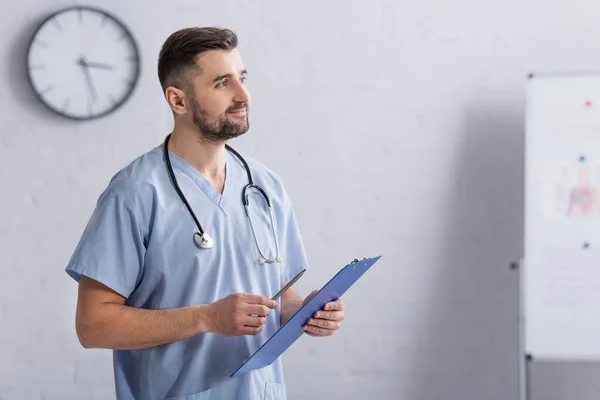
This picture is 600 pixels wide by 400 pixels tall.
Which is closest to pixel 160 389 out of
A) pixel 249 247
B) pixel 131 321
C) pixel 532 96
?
pixel 131 321

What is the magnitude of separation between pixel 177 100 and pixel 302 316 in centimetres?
49

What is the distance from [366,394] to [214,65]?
1729 millimetres

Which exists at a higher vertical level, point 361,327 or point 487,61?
point 487,61

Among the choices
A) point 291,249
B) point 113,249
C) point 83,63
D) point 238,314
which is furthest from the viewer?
point 83,63

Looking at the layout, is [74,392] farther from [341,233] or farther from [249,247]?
[249,247]

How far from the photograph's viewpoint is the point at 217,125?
1561 mm

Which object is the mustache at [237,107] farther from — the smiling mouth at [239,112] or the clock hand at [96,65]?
the clock hand at [96,65]

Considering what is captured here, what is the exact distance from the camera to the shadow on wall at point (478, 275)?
2941mm

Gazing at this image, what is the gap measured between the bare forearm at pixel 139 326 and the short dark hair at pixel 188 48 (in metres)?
0.44

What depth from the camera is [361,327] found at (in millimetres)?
2967

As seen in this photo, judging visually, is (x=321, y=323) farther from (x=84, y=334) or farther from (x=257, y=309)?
(x=84, y=334)

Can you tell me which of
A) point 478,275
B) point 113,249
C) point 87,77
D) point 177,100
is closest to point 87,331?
point 113,249

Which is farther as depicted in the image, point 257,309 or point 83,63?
point 83,63

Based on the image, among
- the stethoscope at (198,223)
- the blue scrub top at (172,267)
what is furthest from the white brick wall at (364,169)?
the blue scrub top at (172,267)
